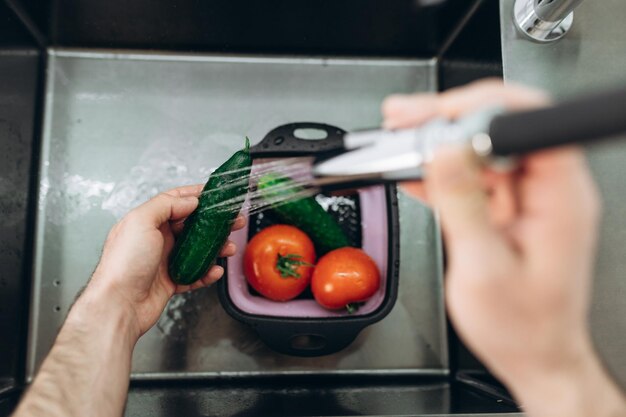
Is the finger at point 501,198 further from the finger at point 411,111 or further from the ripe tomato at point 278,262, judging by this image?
the ripe tomato at point 278,262

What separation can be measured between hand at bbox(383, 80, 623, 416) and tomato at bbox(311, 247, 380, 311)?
14.7 inches

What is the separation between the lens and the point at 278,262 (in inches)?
32.1

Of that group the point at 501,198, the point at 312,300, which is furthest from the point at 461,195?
the point at 312,300

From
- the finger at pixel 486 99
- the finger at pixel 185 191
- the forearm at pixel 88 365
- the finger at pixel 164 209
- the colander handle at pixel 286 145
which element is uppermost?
the colander handle at pixel 286 145

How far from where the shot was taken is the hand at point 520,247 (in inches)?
14.0

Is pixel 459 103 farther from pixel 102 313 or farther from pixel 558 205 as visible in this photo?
pixel 102 313

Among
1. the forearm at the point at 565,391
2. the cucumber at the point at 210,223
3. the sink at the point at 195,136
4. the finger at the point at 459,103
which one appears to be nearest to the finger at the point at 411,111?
the finger at the point at 459,103

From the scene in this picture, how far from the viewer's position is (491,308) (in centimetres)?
38

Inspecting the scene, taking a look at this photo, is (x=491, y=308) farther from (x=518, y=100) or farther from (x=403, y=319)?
(x=403, y=319)

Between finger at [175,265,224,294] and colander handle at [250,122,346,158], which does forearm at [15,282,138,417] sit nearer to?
finger at [175,265,224,294]

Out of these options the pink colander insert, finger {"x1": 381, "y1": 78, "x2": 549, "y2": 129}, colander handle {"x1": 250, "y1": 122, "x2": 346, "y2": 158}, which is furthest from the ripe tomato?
finger {"x1": 381, "y1": 78, "x2": 549, "y2": 129}

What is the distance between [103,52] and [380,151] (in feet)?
2.60

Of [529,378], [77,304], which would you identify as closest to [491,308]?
[529,378]

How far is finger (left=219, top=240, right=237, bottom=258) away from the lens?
0.79 metres
